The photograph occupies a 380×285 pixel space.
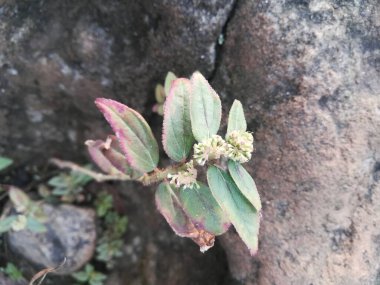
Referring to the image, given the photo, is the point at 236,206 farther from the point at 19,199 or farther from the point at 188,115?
the point at 19,199

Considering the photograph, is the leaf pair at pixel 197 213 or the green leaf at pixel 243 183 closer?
the green leaf at pixel 243 183

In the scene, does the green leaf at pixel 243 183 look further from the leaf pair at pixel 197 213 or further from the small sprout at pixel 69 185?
the small sprout at pixel 69 185

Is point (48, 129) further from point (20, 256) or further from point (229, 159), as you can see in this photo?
point (229, 159)

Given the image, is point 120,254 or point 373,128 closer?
point 373,128

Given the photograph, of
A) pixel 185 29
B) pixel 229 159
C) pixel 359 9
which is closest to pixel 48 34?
pixel 185 29

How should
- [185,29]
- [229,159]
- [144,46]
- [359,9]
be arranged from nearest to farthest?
[229,159], [359,9], [185,29], [144,46]

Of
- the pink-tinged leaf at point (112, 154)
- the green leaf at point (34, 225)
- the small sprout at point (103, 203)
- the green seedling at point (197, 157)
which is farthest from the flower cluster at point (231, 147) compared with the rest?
the small sprout at point (103, 203)
